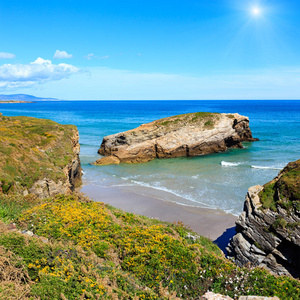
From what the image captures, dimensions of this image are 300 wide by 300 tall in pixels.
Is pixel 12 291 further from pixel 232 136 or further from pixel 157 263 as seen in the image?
pixel 232 136

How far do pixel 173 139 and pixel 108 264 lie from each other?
1547 inches

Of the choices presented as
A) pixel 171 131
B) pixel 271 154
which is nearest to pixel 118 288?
pixel 171 131

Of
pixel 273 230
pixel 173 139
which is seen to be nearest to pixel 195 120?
pixel 173 139

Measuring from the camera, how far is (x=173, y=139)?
46875 millimetres

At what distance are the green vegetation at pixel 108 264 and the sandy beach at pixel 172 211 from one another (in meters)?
7.57

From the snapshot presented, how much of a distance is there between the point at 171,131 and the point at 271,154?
18.5 metres

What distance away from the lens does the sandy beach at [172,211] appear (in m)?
18.9

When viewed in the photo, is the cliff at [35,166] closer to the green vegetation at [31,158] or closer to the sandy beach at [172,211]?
the green vegetation at [31,158]

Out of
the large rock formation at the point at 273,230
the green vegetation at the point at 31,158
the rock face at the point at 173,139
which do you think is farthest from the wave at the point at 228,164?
the large rock formation at the point at 273,230

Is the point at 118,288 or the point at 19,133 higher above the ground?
the point at 19,133

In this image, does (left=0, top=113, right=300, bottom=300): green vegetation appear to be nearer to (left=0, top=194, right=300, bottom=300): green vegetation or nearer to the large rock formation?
(left=0, top=194, right=300, bottom=300): green vegetation

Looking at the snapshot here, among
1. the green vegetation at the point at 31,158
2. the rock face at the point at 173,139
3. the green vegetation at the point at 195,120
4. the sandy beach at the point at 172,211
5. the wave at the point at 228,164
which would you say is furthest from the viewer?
the green vegetation at the point at 195,120

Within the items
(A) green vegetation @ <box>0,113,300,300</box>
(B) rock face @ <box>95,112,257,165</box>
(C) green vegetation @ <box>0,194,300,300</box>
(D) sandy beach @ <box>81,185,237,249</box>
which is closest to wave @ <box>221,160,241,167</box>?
(B) rock face @ <box>95,112,257,165</box>

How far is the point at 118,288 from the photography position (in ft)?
23.3
